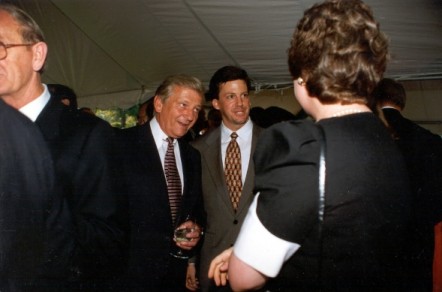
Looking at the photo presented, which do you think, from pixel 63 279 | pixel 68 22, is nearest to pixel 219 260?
pixel 63 279

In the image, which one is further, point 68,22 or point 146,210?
point 68,22

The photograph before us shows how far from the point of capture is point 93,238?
1176mm

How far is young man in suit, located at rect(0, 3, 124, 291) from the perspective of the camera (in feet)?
3.63

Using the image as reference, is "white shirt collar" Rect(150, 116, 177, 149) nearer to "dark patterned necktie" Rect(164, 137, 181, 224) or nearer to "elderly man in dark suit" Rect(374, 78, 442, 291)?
"dark patterned necktie" Rect(164, 137, 181, 224)

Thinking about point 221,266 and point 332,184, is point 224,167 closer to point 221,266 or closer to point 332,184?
point 221,266

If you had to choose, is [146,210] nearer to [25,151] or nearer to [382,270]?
[25,151]

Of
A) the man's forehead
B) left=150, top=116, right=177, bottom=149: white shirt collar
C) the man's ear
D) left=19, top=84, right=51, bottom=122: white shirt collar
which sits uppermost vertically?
the man's forehead

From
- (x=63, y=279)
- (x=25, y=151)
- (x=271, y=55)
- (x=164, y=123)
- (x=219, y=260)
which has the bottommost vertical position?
(x=63, y=279)

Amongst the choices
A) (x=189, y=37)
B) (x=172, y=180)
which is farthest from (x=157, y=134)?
(x=189, y=37)

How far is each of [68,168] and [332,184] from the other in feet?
2.84

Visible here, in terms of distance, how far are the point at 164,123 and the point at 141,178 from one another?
425 mm

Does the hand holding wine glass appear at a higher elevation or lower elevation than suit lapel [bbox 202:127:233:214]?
lower

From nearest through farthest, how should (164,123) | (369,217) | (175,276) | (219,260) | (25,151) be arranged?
(369,217)
(219,260)
(25,151)
(175,276)
(164,123)

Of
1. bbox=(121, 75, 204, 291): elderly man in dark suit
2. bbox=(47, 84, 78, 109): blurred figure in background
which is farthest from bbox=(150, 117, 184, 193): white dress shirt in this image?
bbox=(47, 84, 78, 109): blurred figure in background
